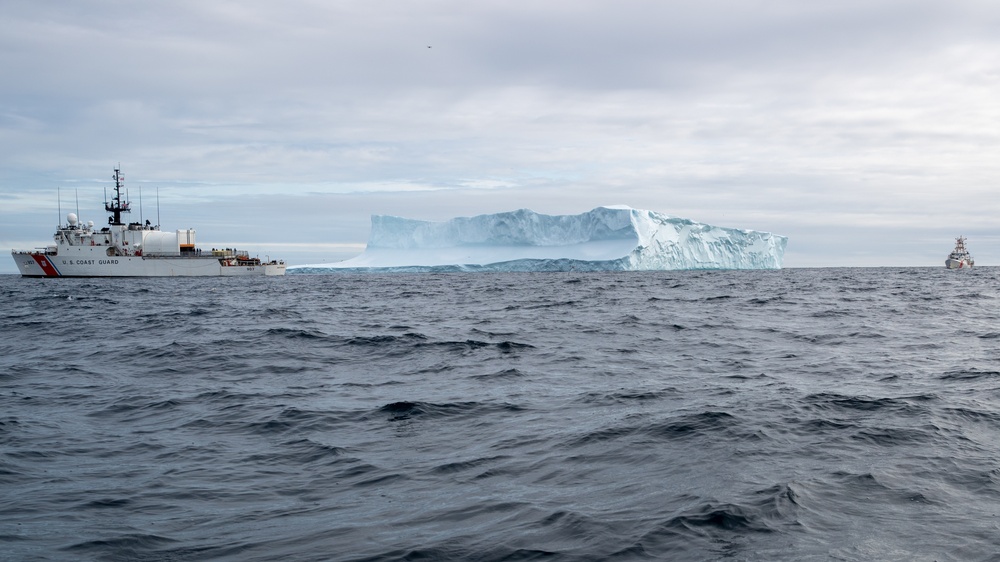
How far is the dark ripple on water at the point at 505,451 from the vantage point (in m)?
4.30

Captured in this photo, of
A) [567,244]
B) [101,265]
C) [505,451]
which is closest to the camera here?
[505,451]

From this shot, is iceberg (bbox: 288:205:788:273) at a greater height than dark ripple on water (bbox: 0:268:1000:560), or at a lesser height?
greater

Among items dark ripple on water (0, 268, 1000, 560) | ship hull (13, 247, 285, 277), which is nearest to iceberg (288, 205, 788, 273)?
ship hull (13, 247, 285, 277)

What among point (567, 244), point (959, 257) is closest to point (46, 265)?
point (567, 244)

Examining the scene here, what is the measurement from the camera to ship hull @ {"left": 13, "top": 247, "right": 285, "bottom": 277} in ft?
204

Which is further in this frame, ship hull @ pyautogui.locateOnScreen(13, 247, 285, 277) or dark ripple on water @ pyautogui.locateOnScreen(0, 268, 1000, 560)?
ship hull @ pyautogui.locateOnScreen(13, 247, 285, 277)

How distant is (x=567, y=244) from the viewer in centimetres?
8719

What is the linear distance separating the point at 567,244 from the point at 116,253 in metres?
47.8

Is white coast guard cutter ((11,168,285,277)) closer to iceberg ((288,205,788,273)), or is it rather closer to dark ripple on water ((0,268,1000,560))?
iceberg ((288,205,788,273))

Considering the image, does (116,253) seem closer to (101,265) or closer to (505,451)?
(101,265)

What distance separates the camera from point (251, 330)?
17172 mm

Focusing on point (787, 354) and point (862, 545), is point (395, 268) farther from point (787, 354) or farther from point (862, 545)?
point (862, 545)

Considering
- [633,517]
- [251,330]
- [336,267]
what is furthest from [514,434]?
[336,267]

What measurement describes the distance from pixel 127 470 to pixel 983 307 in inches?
997
